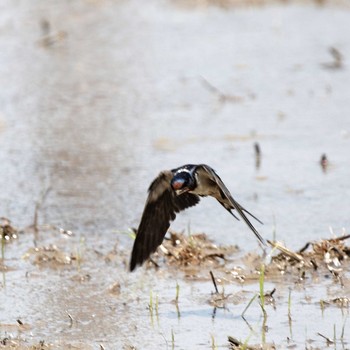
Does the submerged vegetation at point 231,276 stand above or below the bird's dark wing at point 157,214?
below

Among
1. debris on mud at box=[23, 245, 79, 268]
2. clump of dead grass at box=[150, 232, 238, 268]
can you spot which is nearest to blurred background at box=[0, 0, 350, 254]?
clump of dead grass at box=[150, 232, 238, 268]

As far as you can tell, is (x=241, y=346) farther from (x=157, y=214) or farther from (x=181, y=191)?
(x=157, y=214)

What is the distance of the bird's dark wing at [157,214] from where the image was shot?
552 cm

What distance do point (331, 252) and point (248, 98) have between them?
4.20 metres

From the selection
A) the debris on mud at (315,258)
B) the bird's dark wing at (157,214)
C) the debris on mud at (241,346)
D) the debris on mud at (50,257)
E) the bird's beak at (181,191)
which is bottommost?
the debris on mud at (50,257)

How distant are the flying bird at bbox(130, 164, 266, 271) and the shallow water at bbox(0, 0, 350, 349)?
0.87 feet

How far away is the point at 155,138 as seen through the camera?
881 cm

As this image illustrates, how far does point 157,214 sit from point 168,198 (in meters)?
0.12

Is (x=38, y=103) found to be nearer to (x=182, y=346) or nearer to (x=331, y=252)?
(x=331, y=252)

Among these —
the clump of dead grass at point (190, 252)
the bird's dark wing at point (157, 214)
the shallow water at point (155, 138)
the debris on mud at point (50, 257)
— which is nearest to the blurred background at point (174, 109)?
the shallow water at point (155, 138)

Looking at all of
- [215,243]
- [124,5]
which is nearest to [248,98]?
[215,243]

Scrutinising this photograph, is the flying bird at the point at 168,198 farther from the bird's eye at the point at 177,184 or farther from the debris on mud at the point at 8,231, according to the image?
the debris on mud at the point at 8,231

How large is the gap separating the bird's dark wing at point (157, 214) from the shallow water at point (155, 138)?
245 millimetres

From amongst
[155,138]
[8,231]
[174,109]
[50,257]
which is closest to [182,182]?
[50,257]
